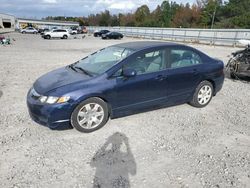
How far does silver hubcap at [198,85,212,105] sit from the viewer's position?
560 cm

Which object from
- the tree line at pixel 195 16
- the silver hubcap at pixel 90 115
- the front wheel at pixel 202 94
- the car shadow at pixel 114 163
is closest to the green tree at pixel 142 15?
the tree line at pixel 195 16

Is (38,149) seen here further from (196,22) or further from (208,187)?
(196,22)

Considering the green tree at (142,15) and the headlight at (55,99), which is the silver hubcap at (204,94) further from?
the green tree at (142,15)

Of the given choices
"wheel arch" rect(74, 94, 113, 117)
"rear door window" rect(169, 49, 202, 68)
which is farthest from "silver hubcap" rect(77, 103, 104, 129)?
"rear door window" rect(169, 49, 202, 68)

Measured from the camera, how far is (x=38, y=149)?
3.79 meters

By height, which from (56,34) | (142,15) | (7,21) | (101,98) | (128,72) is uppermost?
(142,15)

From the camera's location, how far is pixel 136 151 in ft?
12.4

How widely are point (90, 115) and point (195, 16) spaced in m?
80.4

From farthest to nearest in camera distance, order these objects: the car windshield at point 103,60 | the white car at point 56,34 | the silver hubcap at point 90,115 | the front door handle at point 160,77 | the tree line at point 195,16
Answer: the tree line at point 195,16, the white car at point 56,34, the front door handle at point 160,77, the car windshield at point 103,60, the silver hubcap at point 90,115

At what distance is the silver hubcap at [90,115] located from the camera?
4.22m

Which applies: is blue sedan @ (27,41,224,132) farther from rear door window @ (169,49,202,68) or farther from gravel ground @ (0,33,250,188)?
gravel ground @ (0,33,250,188)

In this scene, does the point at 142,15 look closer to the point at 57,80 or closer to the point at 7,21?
the point at 7,21

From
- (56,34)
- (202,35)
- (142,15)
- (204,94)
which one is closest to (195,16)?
(142,15)

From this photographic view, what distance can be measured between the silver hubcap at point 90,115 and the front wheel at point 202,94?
239cm
